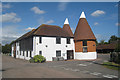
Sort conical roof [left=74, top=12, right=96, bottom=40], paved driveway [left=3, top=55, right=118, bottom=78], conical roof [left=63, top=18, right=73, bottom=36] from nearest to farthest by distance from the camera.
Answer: paved driveway [left=3, top=55, right=118, bottom=78] < conical roof [left=74, top=12, right=96, bottom=40] < conical roof [left=63, top=18, right=73, bottom=36]

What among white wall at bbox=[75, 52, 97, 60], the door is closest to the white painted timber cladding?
the door

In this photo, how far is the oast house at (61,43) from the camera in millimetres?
24498

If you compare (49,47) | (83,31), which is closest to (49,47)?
(49,47)

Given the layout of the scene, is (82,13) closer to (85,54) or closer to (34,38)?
(85,54)

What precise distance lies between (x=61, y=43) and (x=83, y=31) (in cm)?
626

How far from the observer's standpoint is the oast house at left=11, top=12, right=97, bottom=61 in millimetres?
24498

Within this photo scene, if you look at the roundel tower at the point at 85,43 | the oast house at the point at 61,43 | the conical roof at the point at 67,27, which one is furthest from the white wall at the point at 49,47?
the conical roof at the point at 67,27

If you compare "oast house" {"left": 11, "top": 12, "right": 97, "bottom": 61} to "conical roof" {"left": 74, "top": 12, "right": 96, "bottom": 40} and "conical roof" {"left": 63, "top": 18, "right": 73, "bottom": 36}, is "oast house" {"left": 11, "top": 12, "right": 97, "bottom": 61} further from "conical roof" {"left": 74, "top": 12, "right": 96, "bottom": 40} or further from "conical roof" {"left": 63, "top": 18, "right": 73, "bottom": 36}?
"conical roof" {"left": 63, "top": 18, "right": 73, "bottom": 36}

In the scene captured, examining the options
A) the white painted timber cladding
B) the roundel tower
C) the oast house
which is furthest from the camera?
the roundel tower

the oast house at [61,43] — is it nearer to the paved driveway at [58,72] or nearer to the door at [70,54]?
the door at [70,54]

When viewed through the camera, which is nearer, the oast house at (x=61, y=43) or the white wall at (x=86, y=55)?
the oast house at (x=61, y=43)

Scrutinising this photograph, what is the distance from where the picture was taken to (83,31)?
28500 millimetres

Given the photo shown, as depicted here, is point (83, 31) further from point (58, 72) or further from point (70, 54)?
point (58, 72)

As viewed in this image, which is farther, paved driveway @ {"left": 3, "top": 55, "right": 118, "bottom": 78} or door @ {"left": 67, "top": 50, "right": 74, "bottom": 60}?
door @ {"left": 67, "top": 50, "right": 74, "bottom": 60}
